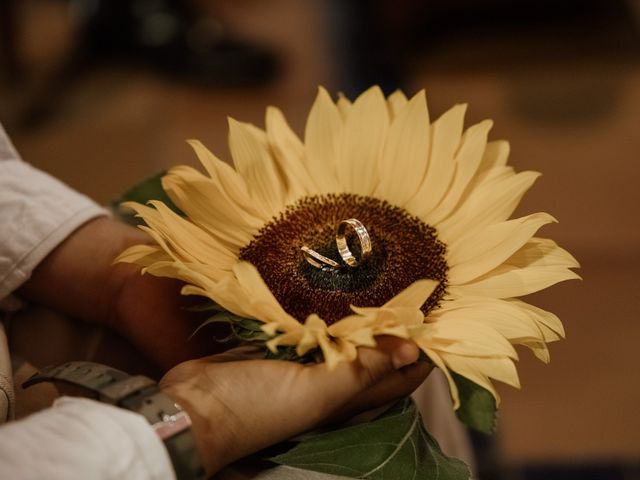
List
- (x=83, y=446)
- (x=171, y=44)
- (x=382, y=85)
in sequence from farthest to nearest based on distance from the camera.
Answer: (x=171, y=44) → (x=382, y=85) → (x=83, y=446)

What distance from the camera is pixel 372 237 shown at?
588 millimetres

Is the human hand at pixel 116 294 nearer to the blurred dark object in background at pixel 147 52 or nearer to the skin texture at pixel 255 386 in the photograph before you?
the skin texture at pixel 255 386

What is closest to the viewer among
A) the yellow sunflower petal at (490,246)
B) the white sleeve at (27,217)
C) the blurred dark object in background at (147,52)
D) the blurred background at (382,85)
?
the yellow sunflower petal at (490,246)

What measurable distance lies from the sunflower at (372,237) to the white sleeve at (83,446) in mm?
86

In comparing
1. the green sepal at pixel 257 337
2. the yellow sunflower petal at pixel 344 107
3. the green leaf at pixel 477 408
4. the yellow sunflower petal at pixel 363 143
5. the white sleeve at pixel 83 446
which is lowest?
the white sleeve at pixel 83 446

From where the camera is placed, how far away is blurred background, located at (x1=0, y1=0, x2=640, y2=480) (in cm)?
144

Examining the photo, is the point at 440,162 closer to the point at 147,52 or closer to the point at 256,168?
the point at 256,168

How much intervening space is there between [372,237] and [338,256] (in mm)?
34

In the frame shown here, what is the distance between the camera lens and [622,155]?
1.67 meters

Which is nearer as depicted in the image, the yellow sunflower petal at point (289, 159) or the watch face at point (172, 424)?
the watch face at point (172, 424)

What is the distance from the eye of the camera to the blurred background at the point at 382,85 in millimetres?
1437

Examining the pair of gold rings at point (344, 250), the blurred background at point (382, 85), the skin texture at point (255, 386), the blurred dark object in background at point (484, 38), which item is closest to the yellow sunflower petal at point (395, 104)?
the pair of gold rings at point (344, 250)

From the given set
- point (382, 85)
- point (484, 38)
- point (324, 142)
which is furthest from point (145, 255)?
point (484, 38)

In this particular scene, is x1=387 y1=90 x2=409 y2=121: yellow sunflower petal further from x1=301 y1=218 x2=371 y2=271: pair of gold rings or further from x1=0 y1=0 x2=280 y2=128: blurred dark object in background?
x1=0 y1=0 x2=280 y2=128: blurred dark object in background
